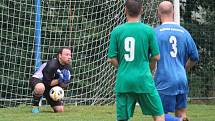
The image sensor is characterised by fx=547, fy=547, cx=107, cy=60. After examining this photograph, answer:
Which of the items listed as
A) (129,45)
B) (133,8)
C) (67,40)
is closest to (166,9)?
(133,8)

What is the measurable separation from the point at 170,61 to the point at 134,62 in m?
0.66

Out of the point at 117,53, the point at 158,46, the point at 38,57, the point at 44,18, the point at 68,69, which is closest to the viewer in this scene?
the point at 117,53

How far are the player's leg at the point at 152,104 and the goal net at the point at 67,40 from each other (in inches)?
227

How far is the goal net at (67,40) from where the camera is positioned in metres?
10.9

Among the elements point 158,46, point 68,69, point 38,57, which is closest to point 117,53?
point 158,46

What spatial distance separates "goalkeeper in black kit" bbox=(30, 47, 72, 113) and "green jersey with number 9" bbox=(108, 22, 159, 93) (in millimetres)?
3788

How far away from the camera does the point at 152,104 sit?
515 centimetres

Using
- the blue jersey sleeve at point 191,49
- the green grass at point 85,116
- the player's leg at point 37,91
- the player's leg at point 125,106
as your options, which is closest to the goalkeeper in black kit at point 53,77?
the player's leg at point 37,91

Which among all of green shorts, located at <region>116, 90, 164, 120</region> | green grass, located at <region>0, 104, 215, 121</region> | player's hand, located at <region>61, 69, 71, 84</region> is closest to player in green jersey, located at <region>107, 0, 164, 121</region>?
green shorts, located at <region>116, 90, 164, 120</region>

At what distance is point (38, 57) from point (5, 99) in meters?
1.18

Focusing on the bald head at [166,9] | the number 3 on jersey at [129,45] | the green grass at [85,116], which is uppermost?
the bald head at [166,9]

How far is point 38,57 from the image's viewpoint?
1027 cm

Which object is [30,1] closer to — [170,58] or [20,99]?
[20,99]

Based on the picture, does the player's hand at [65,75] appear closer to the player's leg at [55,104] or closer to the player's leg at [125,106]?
the player's leg at [55,104]
